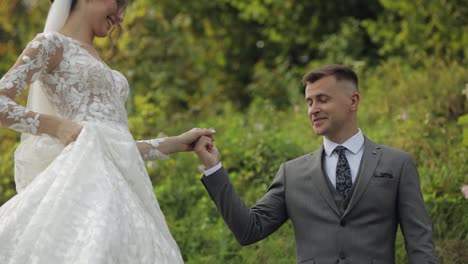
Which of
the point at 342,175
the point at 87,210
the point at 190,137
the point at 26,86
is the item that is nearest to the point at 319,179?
the point at 342,175

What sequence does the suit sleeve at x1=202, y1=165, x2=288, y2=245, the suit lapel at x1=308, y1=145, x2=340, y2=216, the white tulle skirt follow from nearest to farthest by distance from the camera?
the white tulle skirt → the suit lapel at x1=308, y1=145, x2=340, y2=216 → the suit sleeve at x1=202, y1=165, x2=288, y2=245

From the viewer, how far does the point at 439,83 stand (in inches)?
295

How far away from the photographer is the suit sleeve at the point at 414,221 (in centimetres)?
337

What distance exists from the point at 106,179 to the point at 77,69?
506mm

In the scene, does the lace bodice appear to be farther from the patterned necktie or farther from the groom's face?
the patterned necktie

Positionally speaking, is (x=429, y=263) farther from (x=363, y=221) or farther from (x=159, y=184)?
(x=159, y=184)

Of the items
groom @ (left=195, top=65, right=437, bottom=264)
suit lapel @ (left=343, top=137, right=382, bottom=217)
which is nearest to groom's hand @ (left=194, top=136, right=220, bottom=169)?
groom @ (left=195, top=65, right=437, bottom=264)

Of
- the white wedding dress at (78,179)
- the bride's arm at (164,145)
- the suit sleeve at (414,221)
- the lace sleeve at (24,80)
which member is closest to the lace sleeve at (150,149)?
the bride's arm at (164,145)

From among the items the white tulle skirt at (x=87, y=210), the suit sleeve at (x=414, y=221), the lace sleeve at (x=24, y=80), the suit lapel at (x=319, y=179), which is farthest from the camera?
the suit lapel at (x=319, y=179)

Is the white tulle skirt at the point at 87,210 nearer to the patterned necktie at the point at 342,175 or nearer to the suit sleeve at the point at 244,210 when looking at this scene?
the suit sleeve at the point at 244,210

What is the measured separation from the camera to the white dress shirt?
3.59 metres

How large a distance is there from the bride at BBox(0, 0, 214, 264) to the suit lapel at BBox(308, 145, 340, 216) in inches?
29.6

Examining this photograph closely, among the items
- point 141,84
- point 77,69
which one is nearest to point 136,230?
point 77,69

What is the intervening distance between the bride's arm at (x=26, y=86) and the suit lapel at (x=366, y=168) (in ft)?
4.05
